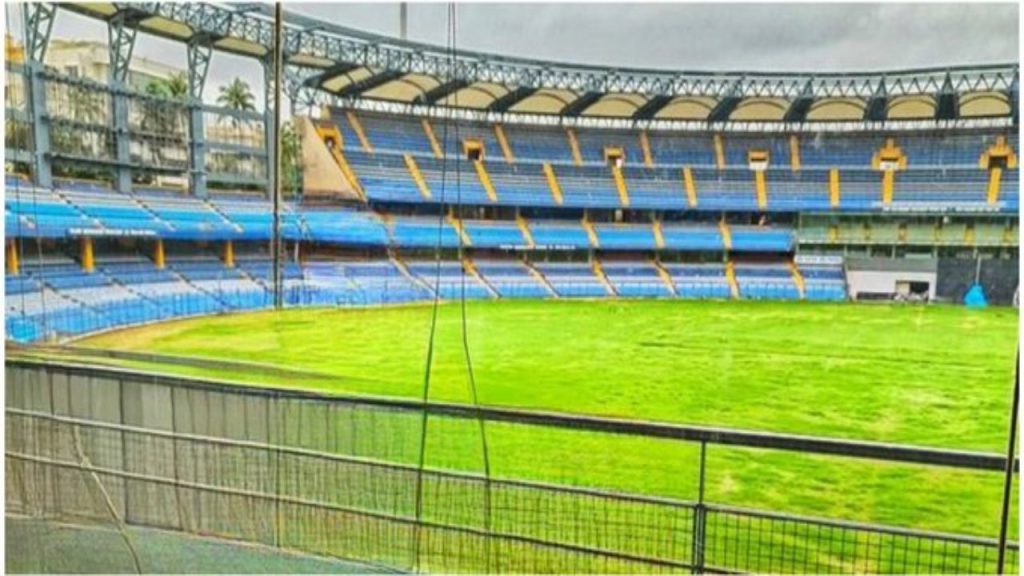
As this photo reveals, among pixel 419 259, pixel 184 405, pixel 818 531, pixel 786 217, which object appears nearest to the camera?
pixel 818 531

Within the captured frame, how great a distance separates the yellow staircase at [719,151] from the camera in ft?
5.50

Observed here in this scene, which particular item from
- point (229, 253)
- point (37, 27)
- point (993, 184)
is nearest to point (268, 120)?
point (229, 253)

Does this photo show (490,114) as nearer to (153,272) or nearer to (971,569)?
(153,272)

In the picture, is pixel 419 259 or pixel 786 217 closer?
pixel 419 259

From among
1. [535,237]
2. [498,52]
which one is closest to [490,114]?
[498,52]

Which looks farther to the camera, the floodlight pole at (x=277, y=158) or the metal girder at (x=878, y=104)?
the metal girder at (x=878, y=104)

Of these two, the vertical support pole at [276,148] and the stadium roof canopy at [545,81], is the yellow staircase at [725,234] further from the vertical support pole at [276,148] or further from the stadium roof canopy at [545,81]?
the vertical support pole at [276,148]

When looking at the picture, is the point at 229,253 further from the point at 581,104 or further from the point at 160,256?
the point at 581,104

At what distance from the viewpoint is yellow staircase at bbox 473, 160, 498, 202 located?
4.68ft

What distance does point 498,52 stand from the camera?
50.4 inches

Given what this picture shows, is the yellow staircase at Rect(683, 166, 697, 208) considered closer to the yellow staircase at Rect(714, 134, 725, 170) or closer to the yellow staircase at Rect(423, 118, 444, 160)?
the yellow staircase at Rect(714, 134, 725, 170)

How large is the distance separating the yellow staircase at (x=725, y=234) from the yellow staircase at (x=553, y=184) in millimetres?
521

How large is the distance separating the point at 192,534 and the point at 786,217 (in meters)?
1.67

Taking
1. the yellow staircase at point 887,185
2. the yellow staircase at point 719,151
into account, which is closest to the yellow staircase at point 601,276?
the yellow staircase at point 719,151
